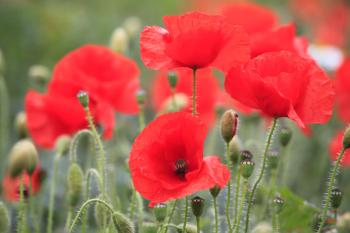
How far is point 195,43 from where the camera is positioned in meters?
1.41

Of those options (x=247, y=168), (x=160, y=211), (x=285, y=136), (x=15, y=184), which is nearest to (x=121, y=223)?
(x=160, y=211)

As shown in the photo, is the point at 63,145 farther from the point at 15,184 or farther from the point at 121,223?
the point at 121,223

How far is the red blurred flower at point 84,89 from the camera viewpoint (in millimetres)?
1970

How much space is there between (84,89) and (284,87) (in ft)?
2.26

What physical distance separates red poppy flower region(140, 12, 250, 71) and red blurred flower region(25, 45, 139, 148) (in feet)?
1.68

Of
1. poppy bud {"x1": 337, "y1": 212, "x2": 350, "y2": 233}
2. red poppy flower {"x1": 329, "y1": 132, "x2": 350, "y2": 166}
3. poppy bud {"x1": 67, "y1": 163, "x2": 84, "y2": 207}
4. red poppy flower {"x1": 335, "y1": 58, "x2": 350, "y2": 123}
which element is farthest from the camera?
red poppy flower {"x1": 335, "y1": 58, "x2": 350, "y2": 123}

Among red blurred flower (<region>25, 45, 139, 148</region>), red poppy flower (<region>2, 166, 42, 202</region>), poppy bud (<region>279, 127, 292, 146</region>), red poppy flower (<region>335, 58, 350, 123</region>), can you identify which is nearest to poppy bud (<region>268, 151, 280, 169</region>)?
poppy bud (<region>279, 127, 292, 146</region>)

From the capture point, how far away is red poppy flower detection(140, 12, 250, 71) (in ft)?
4.65

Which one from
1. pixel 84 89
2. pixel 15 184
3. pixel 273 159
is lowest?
pixel 15 184

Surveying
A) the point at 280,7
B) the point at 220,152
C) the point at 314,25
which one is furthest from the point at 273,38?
the point at 280,7

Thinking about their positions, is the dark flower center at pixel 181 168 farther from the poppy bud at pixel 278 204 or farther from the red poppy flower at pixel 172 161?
the poppy bud at pixel 278 204

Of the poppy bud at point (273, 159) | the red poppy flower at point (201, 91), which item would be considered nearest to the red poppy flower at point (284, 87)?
the poppy bud at point (273, 159)

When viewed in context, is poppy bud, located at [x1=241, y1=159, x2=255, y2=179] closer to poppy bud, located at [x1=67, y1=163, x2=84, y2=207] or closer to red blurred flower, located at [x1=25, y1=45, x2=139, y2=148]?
poppy bud, located at [x1=67, y1=163, x2=84, y2=207]

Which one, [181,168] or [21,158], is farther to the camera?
[21,158]
